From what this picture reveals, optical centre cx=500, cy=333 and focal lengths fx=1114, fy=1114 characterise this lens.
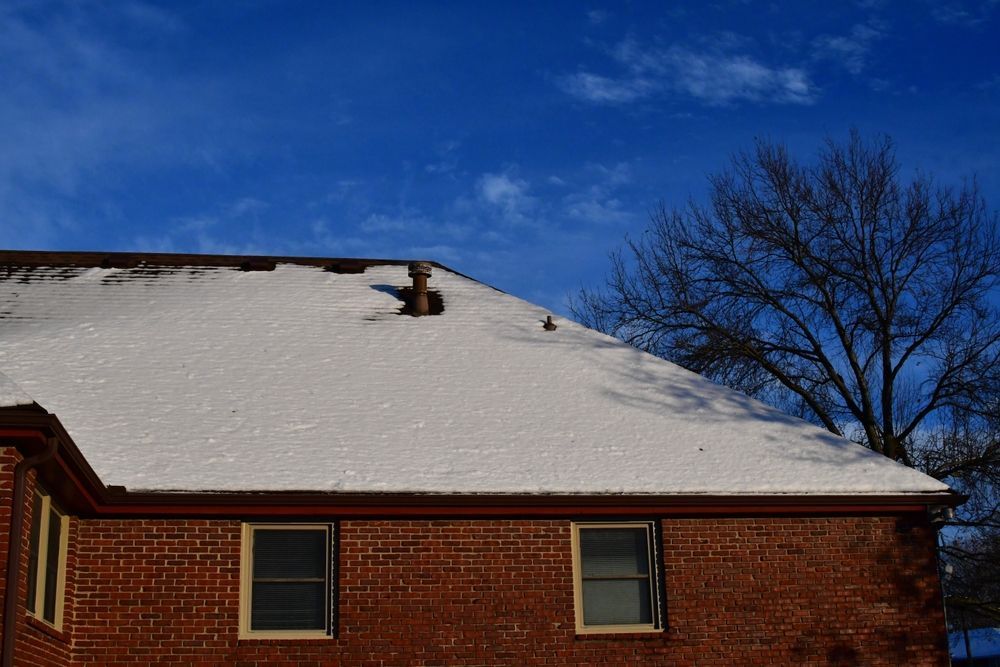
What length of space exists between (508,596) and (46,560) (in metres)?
4.65

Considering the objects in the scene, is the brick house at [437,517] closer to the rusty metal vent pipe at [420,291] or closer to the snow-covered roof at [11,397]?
the snow-covered roof at [11,397]

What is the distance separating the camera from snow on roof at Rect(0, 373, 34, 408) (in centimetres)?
845

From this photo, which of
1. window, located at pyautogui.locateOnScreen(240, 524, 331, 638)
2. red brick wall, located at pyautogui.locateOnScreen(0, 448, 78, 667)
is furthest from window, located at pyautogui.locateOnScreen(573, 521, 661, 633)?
red brick wall, located at pyautogui.locateOnScreen(0, 448, 78, 667)

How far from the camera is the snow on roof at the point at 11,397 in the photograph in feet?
27.7

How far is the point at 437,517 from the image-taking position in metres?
12.0

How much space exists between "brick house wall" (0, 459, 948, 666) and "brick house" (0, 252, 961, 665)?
0.02 metres

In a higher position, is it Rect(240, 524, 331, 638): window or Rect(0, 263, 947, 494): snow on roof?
Rect(0, 263, 947, 494): snow on roof

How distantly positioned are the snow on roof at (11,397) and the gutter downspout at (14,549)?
0.38 metres

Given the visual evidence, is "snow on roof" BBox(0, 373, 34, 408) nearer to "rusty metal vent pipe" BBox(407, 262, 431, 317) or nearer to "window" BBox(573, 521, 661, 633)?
"window" BBox(573, 521, 661, 633)

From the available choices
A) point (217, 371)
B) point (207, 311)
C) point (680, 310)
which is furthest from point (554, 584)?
point (680, 310)

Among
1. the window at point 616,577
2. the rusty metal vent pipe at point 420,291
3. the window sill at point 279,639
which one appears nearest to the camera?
A: the window sill at point 279,639

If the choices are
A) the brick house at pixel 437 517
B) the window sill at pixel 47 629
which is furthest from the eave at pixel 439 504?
the window sill at pixel 47 629

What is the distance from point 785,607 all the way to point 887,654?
1.28m

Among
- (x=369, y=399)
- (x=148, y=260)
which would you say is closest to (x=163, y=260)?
(x=148, y=260)
